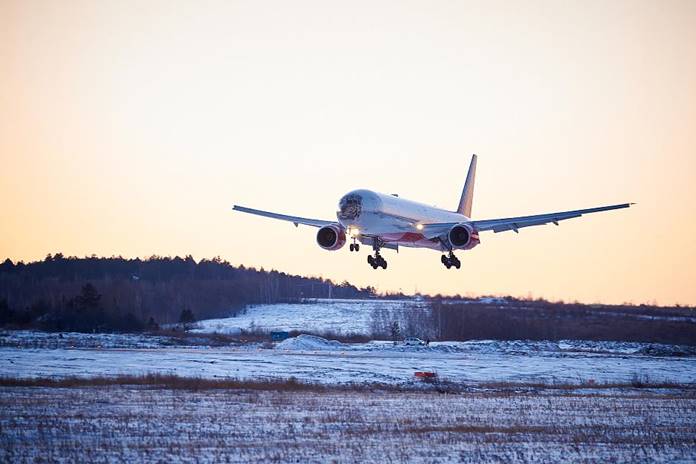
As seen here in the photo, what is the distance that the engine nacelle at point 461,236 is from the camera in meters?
50.6

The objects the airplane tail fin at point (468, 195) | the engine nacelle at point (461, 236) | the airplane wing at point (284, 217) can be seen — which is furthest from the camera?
the airplane tail fin at point (468, 195)

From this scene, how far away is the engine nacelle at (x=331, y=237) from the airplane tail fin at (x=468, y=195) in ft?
61.0

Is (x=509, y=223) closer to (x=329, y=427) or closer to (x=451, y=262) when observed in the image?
(x=451, y=262)

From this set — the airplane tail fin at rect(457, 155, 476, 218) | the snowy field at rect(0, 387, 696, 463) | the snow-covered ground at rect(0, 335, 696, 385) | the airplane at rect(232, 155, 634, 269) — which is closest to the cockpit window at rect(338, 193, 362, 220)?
the airplane at rect(232, 155, 634, 269)

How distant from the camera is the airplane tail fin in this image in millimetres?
67625

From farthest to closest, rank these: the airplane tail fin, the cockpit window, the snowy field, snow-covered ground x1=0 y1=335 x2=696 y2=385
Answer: the airplane tail fin < the cockpit window < snow-covered ground x1=0 y1=335 x2=696 y2=385 < the snowy field

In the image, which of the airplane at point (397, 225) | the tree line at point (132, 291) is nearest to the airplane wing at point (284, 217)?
the airplane at point (397, 225)

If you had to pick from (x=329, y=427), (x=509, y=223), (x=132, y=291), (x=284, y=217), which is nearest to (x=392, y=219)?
(x=509, y=223)

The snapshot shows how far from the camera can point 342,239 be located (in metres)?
50.8

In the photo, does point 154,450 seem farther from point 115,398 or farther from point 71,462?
point 115,398

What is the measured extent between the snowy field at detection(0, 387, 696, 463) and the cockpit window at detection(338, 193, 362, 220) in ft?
43.7

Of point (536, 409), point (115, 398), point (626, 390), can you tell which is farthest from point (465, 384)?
Answer: point (115, 398)

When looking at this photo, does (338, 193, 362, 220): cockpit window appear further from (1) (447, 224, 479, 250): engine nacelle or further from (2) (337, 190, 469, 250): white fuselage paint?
(1) (447, 224, 479, 250): engine nacelle

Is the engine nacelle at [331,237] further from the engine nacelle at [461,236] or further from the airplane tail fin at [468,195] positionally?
the airplane tail fin at [468,195]
